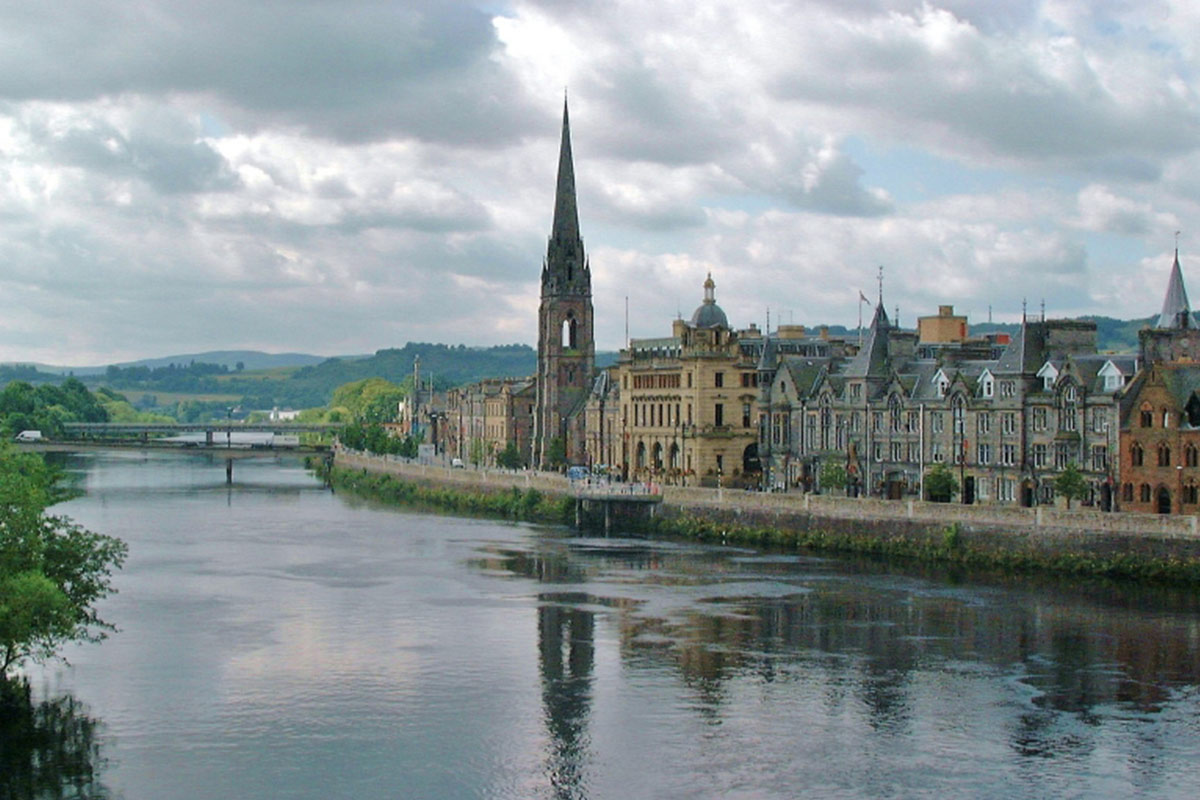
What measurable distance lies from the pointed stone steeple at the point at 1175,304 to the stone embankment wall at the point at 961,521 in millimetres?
18187

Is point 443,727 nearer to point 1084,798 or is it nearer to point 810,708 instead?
point 810,708

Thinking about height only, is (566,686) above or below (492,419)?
below

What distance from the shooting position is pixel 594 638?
201 feet

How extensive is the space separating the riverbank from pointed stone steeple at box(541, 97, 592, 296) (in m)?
28.9

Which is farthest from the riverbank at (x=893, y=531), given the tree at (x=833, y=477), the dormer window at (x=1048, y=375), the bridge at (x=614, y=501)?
the dormer window at (x=1048, y=375)

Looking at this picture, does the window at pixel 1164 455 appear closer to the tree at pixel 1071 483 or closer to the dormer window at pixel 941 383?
the tree at pixel 1071 483

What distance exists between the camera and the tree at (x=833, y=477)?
96.7 m

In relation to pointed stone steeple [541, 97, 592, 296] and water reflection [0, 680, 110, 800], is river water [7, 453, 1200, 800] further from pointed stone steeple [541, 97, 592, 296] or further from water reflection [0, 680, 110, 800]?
pointed stone steeple [541, 97, 592, 296]

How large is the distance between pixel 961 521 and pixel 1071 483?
5.44 m

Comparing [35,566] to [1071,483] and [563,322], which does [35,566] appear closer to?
[1071,483]

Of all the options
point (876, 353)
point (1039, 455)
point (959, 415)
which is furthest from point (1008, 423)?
point (876, 353)

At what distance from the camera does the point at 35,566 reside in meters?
46.6

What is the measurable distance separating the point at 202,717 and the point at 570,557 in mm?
40355

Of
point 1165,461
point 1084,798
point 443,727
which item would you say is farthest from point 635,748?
point 1165,461
